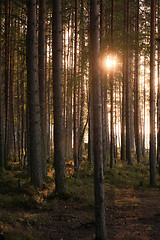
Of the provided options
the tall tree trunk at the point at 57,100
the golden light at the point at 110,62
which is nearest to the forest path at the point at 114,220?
the tall tree trunk at the point at 57,100

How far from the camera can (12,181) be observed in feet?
37.8

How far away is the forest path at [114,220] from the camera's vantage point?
7.12m

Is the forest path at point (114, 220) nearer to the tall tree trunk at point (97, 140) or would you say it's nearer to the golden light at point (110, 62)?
the tall tree trunk at point (97, 140)

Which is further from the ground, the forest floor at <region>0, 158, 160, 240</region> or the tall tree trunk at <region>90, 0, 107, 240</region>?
the tall tree trunk at <region>90, 0, 107, 240</region>

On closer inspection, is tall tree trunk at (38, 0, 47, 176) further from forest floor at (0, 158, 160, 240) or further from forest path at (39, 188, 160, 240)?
forest path at (39, 188, 160, 240)

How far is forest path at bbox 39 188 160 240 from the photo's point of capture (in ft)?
23.4

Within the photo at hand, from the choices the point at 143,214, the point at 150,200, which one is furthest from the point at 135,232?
the point at 150,200

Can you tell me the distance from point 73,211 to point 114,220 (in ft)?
4.55

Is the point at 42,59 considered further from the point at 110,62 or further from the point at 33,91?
the point at 110,62

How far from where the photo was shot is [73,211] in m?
9.05

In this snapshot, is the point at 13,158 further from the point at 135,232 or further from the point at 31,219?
the point at 135,232

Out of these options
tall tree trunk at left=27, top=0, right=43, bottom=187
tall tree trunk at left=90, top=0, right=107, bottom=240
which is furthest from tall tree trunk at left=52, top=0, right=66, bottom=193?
tall tree trunk at left=90, top=0, right=107, bottom=240

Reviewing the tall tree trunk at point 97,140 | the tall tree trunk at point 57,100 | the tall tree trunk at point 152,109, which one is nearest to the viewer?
the tall tree trunk at point 97,140

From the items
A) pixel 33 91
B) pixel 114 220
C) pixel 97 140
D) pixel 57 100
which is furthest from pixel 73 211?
pixel 33 91
